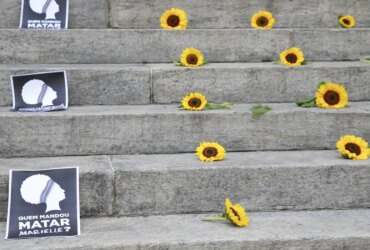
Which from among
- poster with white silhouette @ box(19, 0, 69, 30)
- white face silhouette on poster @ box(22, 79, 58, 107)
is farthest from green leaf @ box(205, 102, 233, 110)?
poster with white silhouette @ box(19, 0, 69, 30)

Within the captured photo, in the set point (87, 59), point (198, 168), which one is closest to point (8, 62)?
point (87, 59)

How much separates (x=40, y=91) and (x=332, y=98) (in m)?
1.85

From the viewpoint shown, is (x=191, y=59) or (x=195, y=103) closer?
(x=195, y=103)

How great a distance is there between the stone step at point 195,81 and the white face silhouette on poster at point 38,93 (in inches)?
5.6

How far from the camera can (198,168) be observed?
12.0 feet

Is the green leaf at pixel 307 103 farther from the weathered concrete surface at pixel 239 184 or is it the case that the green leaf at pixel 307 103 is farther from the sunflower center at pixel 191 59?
the sunflower center at pixel 191 59

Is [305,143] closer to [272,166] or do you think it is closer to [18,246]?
[272,166]

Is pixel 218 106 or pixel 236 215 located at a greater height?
pixel 218 106

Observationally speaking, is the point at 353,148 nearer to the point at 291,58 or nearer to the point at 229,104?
the point at 229,104

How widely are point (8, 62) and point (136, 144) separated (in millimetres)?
1191

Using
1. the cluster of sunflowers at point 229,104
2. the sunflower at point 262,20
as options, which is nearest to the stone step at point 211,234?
the cluster of sunflowers at point 229,104

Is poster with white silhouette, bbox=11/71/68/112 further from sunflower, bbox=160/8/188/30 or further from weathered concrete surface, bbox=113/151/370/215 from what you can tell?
sunflower, bbox=160/8/188/30

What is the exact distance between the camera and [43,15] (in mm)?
4859

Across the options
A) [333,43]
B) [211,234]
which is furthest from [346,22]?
[211,234]
